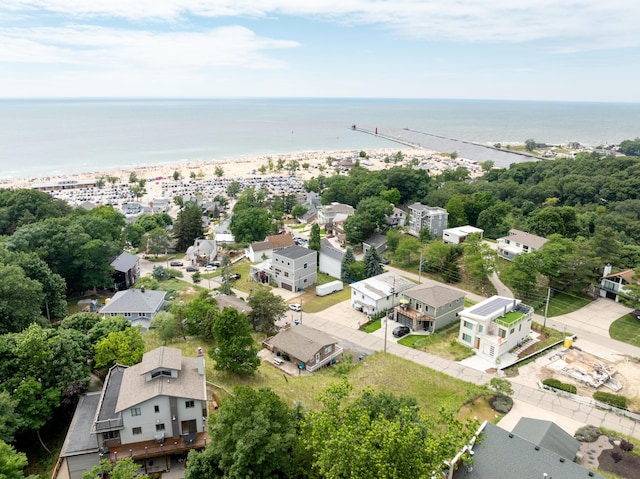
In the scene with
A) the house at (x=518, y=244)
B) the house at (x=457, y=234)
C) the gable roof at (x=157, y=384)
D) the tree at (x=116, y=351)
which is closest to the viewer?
the gable roof at (x=157, y=384)

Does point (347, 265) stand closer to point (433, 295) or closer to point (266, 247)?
point (266, 247)

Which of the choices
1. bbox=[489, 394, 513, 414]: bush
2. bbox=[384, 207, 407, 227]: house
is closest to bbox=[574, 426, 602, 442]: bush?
bbox=[489, 394, 513, 414]: bush

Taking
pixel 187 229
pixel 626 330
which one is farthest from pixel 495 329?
pixel 187 229

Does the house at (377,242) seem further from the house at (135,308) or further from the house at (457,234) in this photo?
the house at (135,308)

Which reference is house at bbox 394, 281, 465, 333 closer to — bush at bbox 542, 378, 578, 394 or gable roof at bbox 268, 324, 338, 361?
gable roof at bbox 268, 324, 338, 361

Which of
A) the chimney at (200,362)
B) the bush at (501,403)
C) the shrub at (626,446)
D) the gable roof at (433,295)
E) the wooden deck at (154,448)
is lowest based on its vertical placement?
the bush at (501,403)

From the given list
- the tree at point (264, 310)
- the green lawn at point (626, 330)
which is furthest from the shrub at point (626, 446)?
the tree at point (264, 310)

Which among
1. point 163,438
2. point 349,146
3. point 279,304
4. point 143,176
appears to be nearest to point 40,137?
point 143,176
